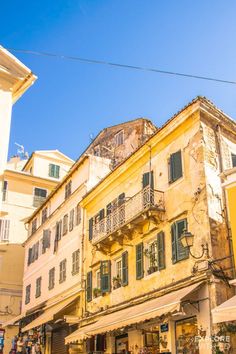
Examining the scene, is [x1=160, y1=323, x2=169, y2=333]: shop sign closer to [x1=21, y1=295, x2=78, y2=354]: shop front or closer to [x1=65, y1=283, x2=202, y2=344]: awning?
[x1=65, y1=283, x2=202, y2=344]: awning

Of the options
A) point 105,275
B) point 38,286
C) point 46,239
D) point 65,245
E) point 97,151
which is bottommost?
point 105,275

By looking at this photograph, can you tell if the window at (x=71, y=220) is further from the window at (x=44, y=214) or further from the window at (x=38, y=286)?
the window at (x=38, y=286)

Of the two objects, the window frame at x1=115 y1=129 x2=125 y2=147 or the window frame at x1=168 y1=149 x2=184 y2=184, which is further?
the window frame at x1=115 y1=129 x2=125 y2=147

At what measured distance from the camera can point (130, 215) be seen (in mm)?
19641

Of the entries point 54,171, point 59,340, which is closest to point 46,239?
point 59,340

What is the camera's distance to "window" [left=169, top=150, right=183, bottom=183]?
58.8 feet

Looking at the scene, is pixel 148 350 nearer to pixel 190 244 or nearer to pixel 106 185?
pixel 190 244

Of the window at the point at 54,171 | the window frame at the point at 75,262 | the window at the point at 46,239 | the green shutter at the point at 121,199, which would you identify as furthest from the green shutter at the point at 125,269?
the window at the point at 54,171

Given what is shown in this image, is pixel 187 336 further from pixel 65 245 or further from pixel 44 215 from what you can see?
pixel 44 215

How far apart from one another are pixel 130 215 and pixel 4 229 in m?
19.4

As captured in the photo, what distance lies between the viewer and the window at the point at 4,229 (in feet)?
118

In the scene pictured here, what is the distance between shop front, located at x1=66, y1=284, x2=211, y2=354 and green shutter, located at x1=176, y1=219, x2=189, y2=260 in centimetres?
129

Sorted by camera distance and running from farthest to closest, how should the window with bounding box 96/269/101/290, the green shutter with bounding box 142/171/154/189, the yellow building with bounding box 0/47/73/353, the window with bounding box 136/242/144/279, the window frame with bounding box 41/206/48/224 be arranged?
1. the yellow building with bounding box 0/47/73/353
2. the window frame with bounding box 41/206/48/224
3. the window with bounding box 96/269/101/290
4. the green shutter with bounding box 142/171/154/189
5. the window with bounding box 136/242/144/279

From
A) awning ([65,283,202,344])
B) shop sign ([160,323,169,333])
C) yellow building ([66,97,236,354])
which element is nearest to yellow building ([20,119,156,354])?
yellow building ([66,97,236,354])
